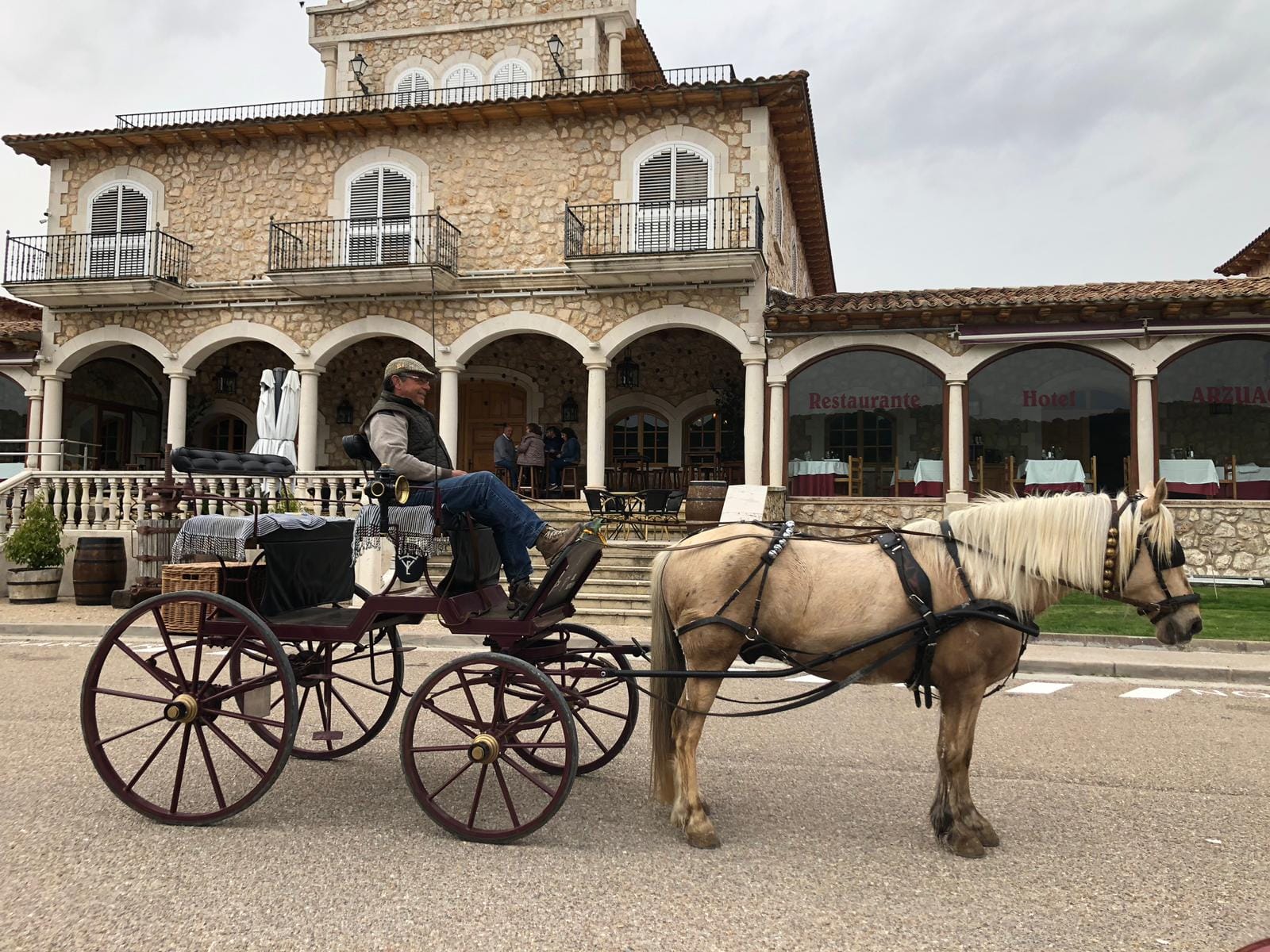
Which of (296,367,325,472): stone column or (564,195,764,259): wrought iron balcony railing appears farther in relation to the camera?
(296,367,325,472): stone column

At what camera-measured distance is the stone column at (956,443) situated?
51.7ft

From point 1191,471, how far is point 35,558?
18.2m

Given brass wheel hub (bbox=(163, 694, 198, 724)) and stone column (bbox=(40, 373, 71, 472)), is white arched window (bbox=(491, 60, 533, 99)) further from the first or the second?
brass wheel hub (bbox=(163, 694, 198, 724))

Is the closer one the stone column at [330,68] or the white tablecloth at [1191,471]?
the white tablecloth at [1191,471]

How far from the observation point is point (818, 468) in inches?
657

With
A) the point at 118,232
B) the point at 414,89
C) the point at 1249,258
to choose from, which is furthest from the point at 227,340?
the point at 1249,258

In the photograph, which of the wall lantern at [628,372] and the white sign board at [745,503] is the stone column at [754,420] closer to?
the white sign board at [745,503]

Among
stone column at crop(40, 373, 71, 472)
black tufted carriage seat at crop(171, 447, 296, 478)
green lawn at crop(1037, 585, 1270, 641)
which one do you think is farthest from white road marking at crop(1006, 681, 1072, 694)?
stone column at crop(40, 373, 71, 472)

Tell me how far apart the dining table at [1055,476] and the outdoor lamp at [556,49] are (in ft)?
39.4

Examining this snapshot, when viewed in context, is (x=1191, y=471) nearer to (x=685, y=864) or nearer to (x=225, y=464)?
(x=685, y=864)

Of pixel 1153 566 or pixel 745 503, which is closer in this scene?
pixel 1153 566

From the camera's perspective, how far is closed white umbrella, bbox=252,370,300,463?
15.5m

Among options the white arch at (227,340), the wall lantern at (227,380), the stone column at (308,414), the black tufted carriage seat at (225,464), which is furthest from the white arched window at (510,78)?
the black tufted carriage seat at (225,464)

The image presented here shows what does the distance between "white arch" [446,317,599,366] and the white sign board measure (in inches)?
147
